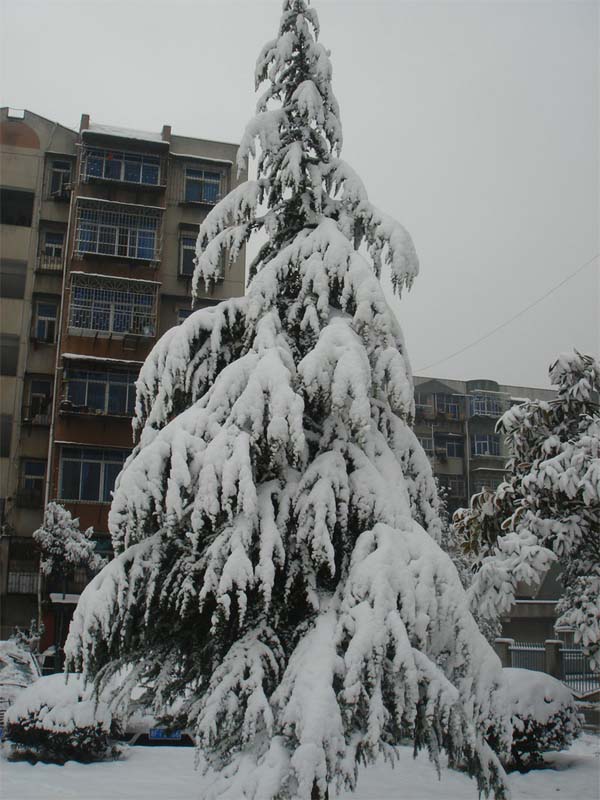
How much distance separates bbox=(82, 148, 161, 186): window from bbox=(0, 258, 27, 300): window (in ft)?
13.2

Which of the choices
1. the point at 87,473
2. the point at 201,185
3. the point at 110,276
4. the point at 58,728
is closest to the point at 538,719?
the point at 58,728

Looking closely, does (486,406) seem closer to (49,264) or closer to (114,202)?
(114,202)

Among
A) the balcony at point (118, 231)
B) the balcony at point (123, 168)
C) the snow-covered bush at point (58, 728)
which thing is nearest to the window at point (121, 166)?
the balcony at point (123, 168)

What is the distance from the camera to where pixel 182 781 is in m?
9.25

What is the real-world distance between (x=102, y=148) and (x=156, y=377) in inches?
925

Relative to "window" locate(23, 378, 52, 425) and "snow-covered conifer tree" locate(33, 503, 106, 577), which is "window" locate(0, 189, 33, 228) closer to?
"window" locate(23, 378, 52, 425)

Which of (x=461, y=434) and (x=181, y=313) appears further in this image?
(x=461, y=434)

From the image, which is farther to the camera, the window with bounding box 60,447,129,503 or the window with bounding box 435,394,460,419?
the window with bounding box 435,394,460,419

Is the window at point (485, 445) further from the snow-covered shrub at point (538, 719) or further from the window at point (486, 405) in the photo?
the snow-covered shrub at point (538, 719)

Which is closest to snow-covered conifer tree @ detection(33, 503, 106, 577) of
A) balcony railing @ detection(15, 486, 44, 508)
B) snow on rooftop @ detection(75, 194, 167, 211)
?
balcony railing @ detection(15, 486, 44, 508)

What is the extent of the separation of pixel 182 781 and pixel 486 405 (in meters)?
38.3

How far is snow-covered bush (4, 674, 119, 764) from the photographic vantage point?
9914 millimetres

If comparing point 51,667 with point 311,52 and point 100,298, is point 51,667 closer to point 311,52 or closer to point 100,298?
point 100,298

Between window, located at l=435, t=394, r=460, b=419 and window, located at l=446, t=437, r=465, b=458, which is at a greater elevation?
window, located at l=435, t=394, r=460, b=419
